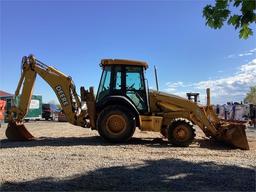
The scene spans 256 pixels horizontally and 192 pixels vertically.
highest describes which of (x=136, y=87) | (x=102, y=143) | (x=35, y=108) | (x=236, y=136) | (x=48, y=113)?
(x=35, y=108)

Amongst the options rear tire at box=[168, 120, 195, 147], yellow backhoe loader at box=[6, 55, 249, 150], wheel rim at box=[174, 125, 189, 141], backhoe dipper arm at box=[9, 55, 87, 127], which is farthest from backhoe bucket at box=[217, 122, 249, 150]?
backhoe dipper arm at box=[9, 55, 87, 127]

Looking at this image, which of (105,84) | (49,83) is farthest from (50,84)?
(105,84)

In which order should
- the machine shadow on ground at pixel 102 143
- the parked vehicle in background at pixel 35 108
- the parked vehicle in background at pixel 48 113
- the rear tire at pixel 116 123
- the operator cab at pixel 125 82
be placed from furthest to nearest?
the parked vehicle in background at pixel 48 113 < the parked vehicle in background at pixel 35 108 < the operator cab at pixel 125 82 < the rear tire at pixel 116 123 < the machine shadow on ground at pixel 102 143

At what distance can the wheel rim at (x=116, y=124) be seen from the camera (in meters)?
14.9

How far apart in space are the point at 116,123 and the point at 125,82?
152cm

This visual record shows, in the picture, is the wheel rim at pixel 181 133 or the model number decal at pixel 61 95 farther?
the model number decal at pixel 61 95

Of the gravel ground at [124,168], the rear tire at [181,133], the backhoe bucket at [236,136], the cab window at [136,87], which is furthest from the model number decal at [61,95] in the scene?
the backhoe bucket at [236,136]

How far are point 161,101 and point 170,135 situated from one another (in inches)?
59.6

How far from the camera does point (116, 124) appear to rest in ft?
49.2

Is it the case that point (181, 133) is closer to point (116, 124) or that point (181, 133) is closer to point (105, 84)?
point (116, 124)

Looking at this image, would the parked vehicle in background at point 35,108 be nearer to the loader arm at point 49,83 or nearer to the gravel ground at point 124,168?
the loader arm at point 49,83

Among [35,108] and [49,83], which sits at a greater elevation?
[35,108]

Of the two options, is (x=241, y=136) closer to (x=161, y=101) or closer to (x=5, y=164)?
(x=161, y=101)

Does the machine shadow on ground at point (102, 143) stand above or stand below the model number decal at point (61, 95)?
below
